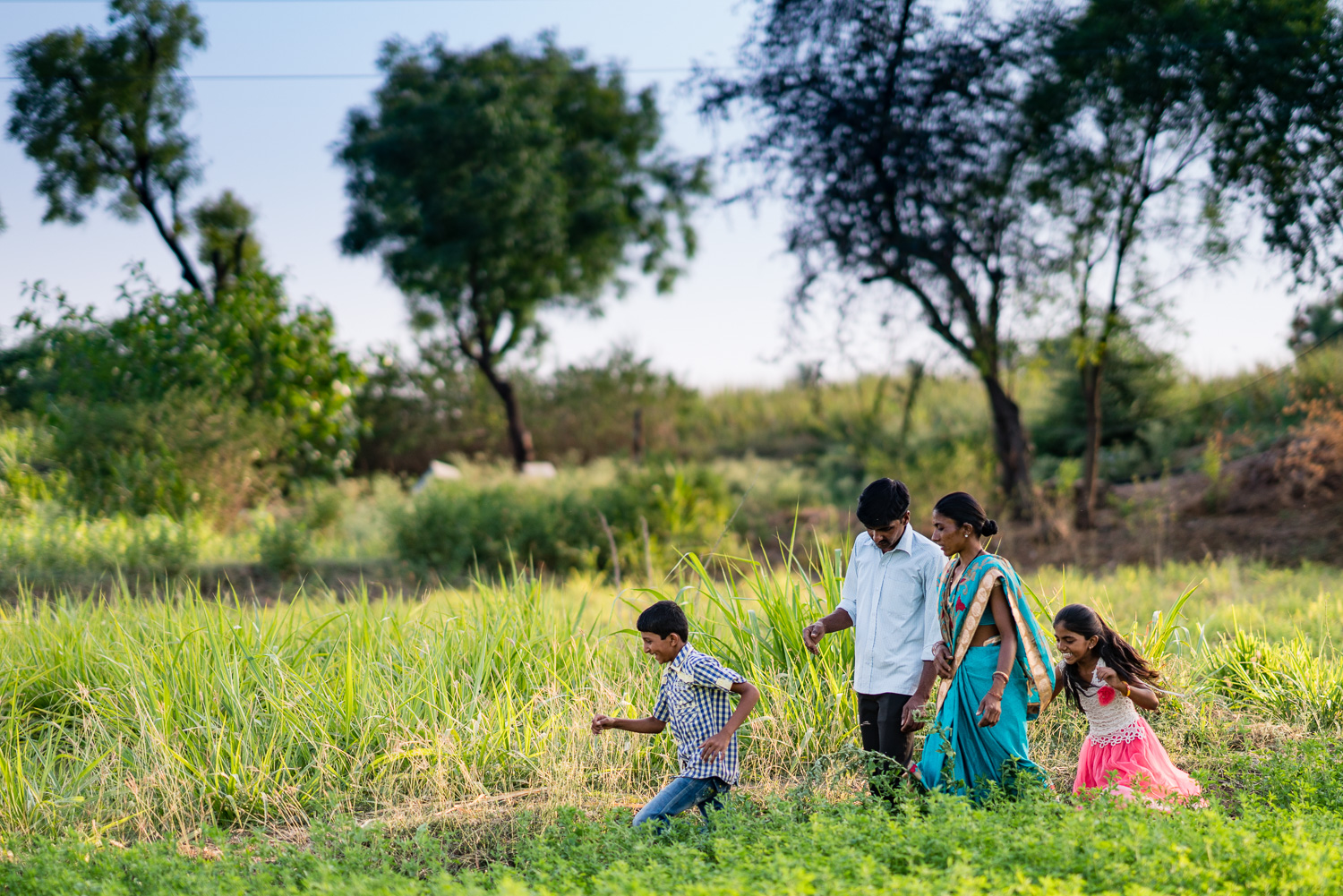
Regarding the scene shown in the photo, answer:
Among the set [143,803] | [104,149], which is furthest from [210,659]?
[104,149]

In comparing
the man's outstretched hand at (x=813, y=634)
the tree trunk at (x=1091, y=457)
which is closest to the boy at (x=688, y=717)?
the man's outstretched hand at (x=813, y=634)

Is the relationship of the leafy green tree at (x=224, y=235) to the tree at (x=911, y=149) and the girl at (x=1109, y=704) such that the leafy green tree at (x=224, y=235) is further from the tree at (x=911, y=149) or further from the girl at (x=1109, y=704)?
the girl at (x=1109, y=704)

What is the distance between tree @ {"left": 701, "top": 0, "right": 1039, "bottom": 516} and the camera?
469 inches

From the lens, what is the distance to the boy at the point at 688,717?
336 cm

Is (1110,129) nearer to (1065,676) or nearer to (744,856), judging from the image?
(1065,676)

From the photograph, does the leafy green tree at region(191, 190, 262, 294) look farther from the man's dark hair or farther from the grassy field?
the man's dark hair

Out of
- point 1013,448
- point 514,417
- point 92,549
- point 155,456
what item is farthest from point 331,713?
point 514,417

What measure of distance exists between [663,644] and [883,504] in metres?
0.94

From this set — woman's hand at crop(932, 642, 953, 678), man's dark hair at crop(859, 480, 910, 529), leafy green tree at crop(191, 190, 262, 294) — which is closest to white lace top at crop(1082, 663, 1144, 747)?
woman's hand at crop(932, 642, 953, 678)

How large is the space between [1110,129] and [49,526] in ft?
43.3

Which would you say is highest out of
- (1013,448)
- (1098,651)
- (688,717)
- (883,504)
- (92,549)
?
(1013,448)

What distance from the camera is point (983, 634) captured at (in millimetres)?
3430

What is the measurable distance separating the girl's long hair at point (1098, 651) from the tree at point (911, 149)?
9.03 m

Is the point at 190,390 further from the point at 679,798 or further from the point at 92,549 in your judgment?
the point at 679,798
